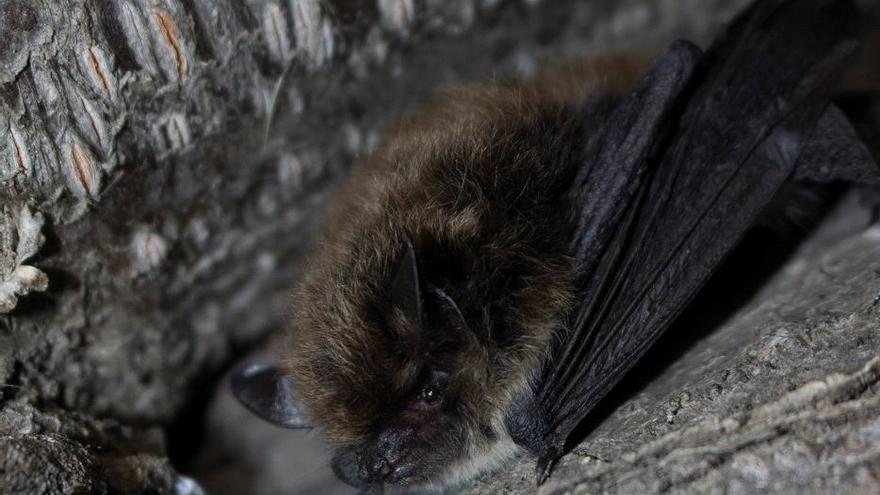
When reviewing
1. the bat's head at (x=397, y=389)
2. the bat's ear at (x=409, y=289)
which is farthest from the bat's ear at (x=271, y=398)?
the bat's ear at (x=409, y=289)

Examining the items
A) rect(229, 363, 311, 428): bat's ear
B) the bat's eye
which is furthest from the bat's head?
rect(229, 363, 311, 428): bat's ear

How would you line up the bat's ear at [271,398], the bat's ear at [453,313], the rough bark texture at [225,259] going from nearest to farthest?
the rough bark texture at [225,259] < the bat's ear at [453,313] < the bat's ear at [271,398]

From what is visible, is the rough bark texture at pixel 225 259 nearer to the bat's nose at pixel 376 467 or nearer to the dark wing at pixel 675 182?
the dark wing at pixel 675 182

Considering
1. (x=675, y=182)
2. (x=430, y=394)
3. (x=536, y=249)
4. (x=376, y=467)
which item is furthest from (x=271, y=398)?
(x=675, y=182)

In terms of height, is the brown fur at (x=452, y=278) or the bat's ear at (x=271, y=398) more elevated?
the brown fur at (x=452, y=278)

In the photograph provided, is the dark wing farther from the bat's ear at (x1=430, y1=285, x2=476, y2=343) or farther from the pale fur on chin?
the bat's ear at (x1=430, y1=285, x2=476, y2=343)

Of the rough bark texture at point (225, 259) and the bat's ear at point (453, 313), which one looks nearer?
the rough bark texture at point (225, 259)

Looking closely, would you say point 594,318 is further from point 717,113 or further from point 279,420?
point 279,420
